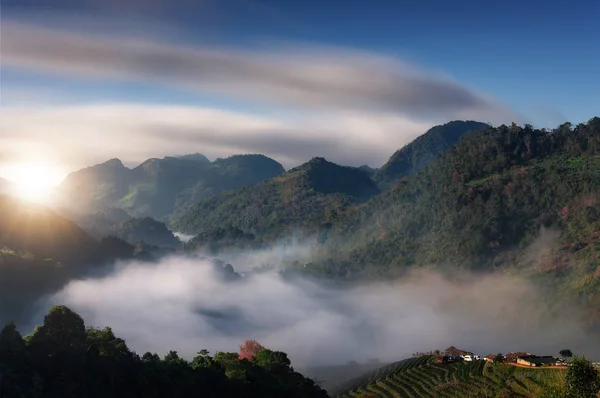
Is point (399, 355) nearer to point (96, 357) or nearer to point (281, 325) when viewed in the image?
point (281, 325)

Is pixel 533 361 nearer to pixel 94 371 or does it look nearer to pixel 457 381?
pixel 457 381

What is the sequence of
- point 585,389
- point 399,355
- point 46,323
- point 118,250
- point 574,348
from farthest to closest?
point 118,250
point 399,355
point 574,348
point 46,323
point 585,389

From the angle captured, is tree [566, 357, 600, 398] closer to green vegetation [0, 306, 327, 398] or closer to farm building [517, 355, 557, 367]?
green vegetation [0, 306, 327, 398]

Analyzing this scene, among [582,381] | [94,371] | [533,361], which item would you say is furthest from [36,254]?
[582,381]

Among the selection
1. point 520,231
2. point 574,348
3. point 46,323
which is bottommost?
point 574,348

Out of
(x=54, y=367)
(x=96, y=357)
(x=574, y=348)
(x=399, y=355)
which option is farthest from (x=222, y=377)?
(x=574, y=348)

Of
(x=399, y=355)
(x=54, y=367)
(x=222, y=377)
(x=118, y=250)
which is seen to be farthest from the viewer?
(x=118, y=250)

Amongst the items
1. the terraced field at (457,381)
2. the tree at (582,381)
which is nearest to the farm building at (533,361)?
the terraced field at (457,381)
